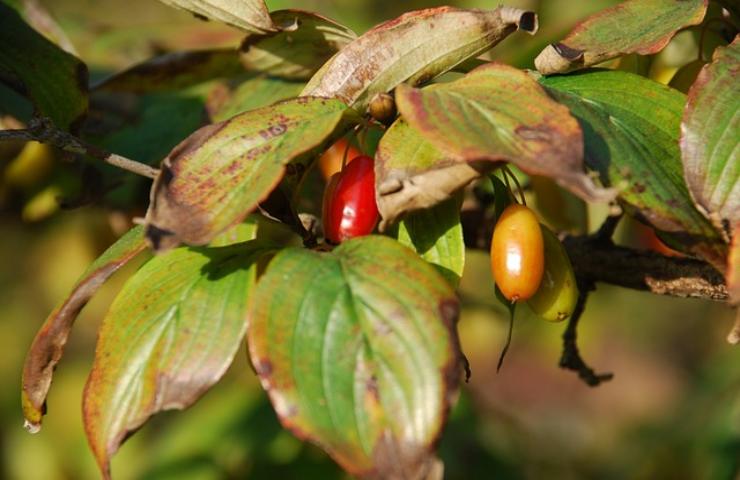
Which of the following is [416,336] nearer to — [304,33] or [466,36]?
[466,36]

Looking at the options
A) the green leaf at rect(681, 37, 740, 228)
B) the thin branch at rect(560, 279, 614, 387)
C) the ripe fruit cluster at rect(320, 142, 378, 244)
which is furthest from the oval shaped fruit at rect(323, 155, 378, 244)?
the thin branch at rect(560, 279, 614, 387)

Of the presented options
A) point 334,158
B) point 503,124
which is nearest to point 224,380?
point 334,158

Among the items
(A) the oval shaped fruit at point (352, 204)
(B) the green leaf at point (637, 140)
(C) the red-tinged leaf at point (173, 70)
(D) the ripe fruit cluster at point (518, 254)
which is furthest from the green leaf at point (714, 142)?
(C) the red-tinged leaf at point (173, 70)

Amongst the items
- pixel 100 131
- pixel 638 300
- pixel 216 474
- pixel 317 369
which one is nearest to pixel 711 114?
pixel 317 369

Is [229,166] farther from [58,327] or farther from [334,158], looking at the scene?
[334,158]

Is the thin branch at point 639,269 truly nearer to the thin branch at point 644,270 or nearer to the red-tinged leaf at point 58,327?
the thin branch at point 644,270

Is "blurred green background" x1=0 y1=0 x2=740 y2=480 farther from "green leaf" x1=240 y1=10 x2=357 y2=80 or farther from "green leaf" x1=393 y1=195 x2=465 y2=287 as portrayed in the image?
"green leaf" x1=393 y1=195 x2=465 y2=287
